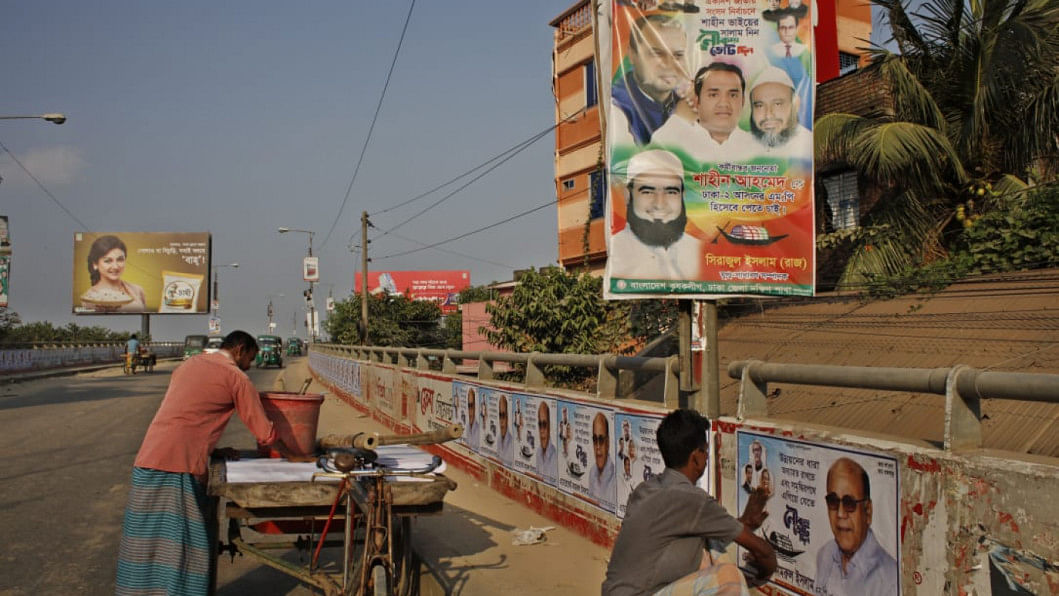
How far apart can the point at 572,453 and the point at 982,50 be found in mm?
8448

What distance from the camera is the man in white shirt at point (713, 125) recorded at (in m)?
5.19

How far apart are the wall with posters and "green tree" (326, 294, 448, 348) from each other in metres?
34.6

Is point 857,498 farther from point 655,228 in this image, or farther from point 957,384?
point 655,228

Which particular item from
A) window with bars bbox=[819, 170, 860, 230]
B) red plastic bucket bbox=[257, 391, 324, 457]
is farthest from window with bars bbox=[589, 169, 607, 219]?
red plastic bucket bbox=[257, 391, 324, 457]

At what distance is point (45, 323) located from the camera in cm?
8538

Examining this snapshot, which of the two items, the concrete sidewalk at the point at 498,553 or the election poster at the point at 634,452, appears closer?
the election poster at the point at 634,452

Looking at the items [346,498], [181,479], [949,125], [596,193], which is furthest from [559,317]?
[346,498]

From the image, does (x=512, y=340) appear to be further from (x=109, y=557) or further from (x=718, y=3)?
(x=718, y=3)

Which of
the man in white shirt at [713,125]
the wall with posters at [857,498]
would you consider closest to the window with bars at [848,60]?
the wall with posters at [857,498]

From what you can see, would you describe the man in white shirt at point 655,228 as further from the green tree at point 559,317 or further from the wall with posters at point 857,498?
the green tree at point 559,317

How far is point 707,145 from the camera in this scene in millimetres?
5191

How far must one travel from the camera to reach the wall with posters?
3211mm

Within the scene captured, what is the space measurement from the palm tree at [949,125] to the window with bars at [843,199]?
3.84ft

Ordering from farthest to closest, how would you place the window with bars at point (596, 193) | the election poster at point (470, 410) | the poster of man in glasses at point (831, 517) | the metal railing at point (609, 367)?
1. the window with bars at point (596, 193)
2. the election poster at point (470, 410)
3. the metal railing at point (609, 367)
4. the poster of man in glasses at point (831, 517)
